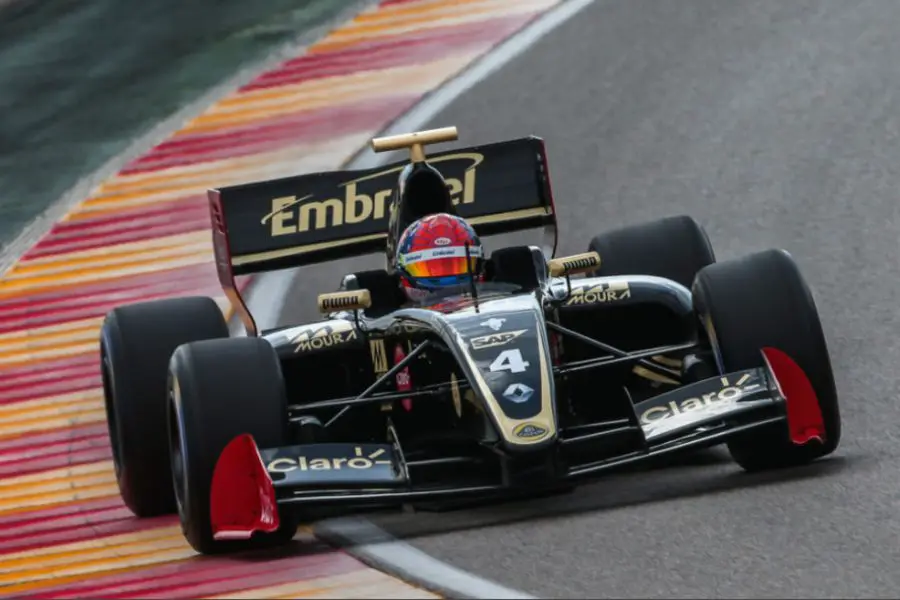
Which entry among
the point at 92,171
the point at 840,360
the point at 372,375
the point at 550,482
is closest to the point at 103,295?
the point at 92,171

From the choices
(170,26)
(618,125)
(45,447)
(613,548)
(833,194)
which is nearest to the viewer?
(613,548)

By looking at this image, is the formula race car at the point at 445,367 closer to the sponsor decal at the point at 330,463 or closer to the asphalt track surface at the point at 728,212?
the sponsor decal at the point at 330,463

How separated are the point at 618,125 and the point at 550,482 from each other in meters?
7.22

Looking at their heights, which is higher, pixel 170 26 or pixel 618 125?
pixel 170 26

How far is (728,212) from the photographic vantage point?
1284 cm

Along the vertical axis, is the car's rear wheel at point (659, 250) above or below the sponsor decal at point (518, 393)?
below

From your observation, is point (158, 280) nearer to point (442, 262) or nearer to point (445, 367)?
point (442, 262)

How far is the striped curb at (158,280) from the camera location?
25.5 ft

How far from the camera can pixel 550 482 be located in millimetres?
7457

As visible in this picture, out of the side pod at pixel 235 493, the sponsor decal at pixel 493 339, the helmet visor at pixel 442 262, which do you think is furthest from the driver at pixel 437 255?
Answer: the side pod at pixel 235 493

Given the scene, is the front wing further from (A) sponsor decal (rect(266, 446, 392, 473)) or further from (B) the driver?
(B) the driver

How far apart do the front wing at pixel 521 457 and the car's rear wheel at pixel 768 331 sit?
66 mm

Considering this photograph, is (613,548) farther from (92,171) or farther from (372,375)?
(92,171)

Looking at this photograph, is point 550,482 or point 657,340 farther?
point 657,340
